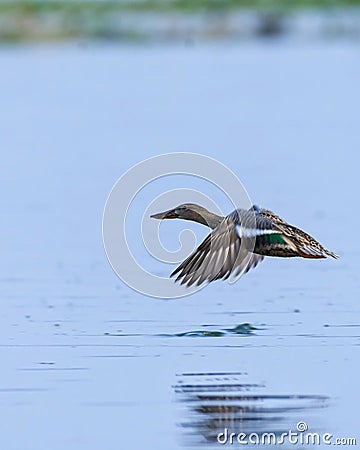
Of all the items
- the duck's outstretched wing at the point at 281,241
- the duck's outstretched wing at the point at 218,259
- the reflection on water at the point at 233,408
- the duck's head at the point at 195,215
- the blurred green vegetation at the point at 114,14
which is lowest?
the reflection on water at the point at 233,408

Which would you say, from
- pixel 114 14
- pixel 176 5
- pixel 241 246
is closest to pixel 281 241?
pixel 241 246

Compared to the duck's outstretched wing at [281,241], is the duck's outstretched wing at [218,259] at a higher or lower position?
lower

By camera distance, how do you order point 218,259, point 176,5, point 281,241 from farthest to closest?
point 176,5 < point 281,241 < point 218,259

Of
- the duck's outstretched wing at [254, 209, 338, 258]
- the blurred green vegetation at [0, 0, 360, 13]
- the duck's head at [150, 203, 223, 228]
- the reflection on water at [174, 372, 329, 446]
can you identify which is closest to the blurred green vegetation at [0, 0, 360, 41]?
the blurred green vegetation at [0, 0, 360, 13]

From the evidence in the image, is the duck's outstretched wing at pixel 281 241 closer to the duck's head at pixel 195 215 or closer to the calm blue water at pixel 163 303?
the duck's head at pixel 195 215

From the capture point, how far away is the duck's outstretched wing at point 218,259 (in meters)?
7.67

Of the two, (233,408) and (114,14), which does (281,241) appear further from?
(114,14)

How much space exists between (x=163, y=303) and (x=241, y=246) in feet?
5.64

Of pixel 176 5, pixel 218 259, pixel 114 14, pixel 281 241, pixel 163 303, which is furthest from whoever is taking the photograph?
pixel 176 5

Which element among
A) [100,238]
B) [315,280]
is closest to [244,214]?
[315,280]

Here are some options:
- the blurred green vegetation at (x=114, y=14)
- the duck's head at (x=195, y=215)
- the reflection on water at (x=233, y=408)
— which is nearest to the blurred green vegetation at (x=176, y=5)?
the blurred green vegetation at (x=114, y=14)

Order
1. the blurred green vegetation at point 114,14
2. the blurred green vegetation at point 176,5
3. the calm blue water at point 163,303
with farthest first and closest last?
the blurred green vegetation at point 176,5 < the blurred green vegetation at point 114,14 < the calm blue water at point 163,303

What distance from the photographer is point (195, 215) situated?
8.45 meters

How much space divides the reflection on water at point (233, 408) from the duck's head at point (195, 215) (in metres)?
0.84
